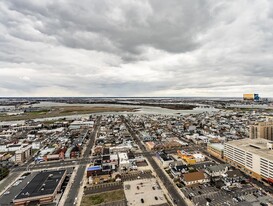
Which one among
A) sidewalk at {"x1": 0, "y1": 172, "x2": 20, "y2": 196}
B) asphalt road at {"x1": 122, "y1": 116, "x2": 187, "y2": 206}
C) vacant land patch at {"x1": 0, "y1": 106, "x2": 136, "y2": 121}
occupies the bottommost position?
sidewalk at {"x1": 0, "y1": 172, "x2": 20, "y2": 196}

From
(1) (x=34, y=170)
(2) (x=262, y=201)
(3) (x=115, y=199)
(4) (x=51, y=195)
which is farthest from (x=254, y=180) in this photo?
(1) (x=34, y=170)

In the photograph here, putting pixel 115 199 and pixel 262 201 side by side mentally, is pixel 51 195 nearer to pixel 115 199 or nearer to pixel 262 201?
pixel 115 199

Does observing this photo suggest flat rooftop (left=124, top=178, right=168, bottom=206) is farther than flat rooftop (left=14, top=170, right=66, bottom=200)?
No

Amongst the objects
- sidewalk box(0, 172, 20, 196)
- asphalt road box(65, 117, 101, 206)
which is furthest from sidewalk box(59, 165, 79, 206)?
sidewalk box(0, 172, 20, 196)

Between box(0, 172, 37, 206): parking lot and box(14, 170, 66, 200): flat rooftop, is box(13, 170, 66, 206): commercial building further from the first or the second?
box(0, 172, 37, 206): parking lot

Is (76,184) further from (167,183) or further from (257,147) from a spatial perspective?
(257,147)

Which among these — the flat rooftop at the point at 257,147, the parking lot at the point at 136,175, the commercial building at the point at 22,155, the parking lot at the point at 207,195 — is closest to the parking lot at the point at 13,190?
the commercial building at the point at 22,155

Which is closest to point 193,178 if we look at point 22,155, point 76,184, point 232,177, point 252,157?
point 232,177
